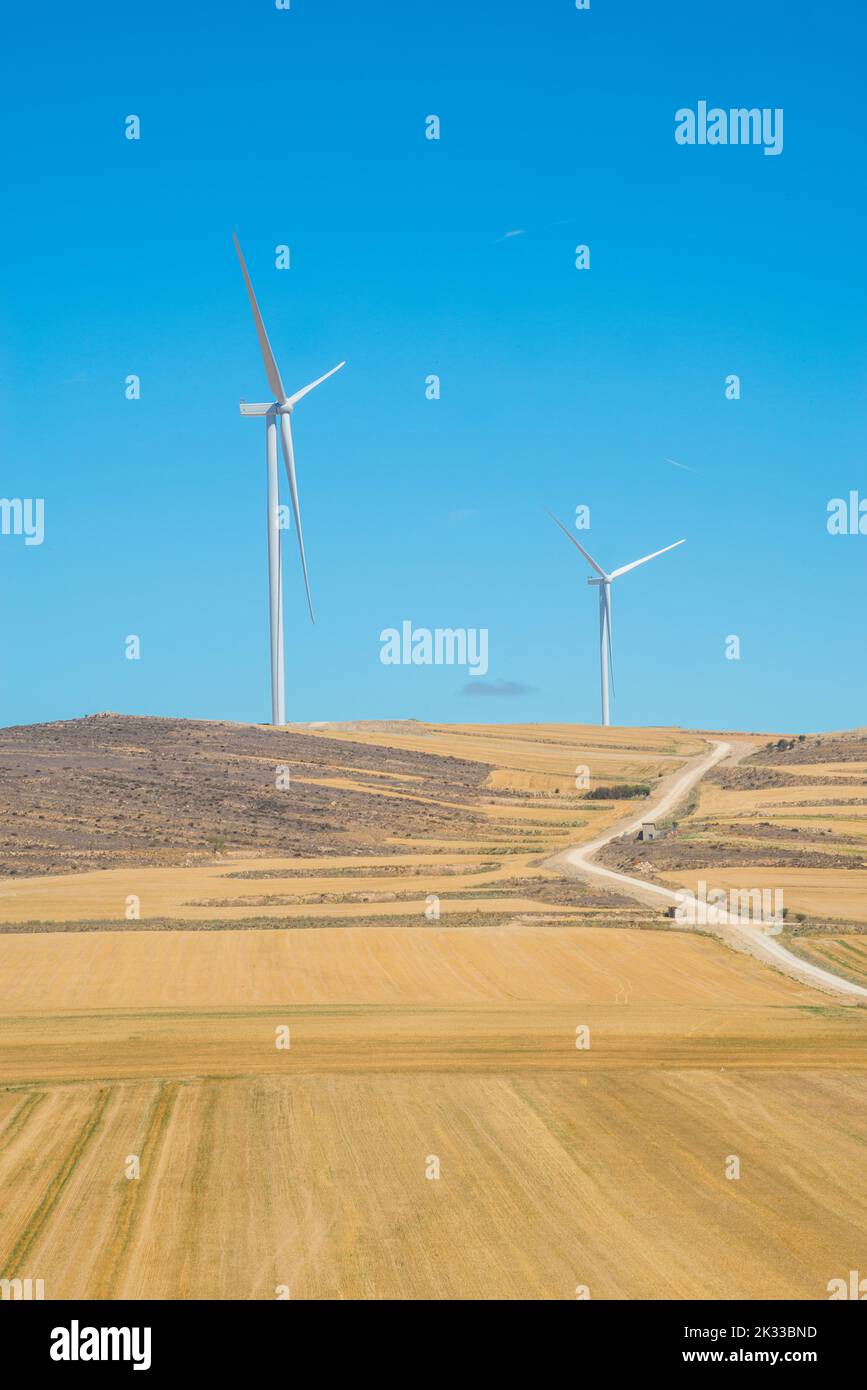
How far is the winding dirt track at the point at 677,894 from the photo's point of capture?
49875mm

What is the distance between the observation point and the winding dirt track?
4988 centimetres

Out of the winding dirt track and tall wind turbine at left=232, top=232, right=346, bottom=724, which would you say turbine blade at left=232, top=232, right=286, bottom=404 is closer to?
tall wind turbine at left=232, top=232, right=346, bottom=724

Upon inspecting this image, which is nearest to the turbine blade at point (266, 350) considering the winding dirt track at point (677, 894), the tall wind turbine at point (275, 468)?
the tall wind turbine at point (275, 468)

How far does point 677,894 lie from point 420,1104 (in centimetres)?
4009

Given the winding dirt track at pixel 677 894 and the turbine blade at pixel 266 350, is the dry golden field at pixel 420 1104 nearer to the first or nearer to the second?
the winding dirt track at pixel 677 894

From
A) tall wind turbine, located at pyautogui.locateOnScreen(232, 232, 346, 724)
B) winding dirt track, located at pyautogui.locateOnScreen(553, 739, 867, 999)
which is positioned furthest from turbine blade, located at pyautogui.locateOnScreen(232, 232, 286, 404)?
winding dirt track, located at pyautogui.locateOnScreen(553, 739, 867, 999)

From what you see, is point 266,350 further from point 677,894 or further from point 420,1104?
point 420,1104

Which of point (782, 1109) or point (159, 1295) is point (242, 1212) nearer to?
point (159, 1295)

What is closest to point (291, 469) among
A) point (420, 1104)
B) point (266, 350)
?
point (266, 350)

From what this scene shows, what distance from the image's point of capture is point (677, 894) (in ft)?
232
